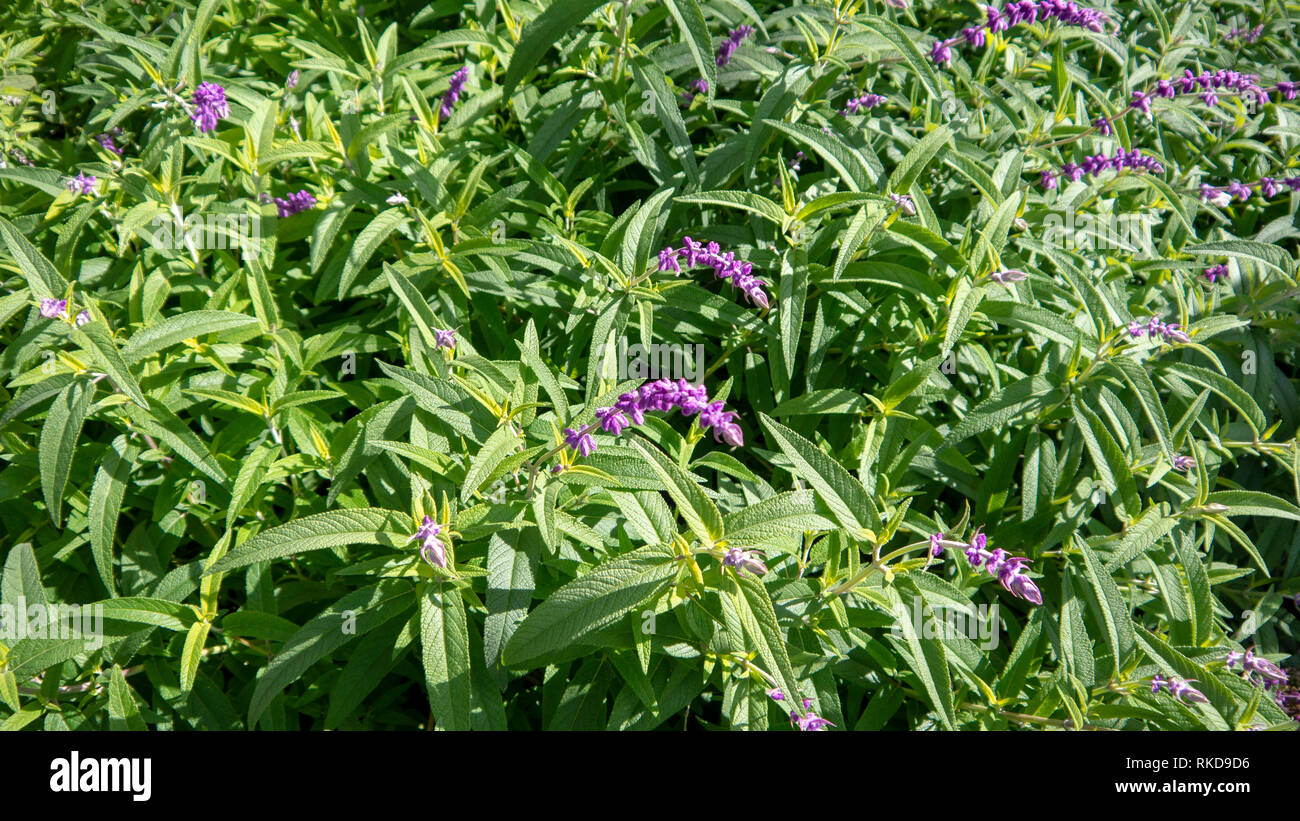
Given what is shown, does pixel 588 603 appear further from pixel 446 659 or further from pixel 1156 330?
pixel 1156 330

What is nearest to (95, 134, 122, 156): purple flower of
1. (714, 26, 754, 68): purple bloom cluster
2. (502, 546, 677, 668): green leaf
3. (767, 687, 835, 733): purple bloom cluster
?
(714, 26, 754, 68): purple bloom cluster

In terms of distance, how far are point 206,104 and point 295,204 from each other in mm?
577

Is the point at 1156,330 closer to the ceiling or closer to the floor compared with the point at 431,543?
closer to the ceiling

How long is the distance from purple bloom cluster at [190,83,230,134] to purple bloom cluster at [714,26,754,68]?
2332 millimetres

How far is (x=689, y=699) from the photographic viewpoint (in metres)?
2.96

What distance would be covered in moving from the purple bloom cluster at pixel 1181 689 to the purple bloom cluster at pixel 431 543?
2.53m

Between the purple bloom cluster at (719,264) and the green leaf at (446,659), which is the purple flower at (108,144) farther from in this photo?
the green leaf at (446,659)

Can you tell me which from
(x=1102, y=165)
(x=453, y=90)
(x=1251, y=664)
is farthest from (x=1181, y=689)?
(x=453, y=90)

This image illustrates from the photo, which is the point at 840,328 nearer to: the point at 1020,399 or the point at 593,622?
the point at 1020,399

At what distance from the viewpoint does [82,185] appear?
142 inches

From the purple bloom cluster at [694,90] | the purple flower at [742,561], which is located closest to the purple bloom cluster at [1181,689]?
the purple flower at [742,561]

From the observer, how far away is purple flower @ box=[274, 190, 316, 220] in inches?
147

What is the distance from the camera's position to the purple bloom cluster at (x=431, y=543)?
2.57 meters

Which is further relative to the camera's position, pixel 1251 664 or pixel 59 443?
pixel 1251 664
